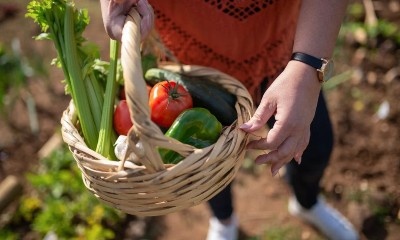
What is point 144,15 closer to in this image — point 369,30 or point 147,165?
point 147,165

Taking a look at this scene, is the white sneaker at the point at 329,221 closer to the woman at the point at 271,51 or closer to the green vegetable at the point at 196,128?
the woman at the point at 271,51

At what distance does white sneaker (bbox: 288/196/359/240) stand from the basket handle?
122 centimetres

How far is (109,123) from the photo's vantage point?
140 cm

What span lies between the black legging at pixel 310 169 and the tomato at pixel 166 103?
1.19ft

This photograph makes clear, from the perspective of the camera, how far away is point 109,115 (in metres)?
1.41

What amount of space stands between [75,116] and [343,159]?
1474 mm

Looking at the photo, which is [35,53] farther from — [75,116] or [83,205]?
[75,116]

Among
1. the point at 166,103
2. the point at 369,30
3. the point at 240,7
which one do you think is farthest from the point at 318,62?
the point at 369,30

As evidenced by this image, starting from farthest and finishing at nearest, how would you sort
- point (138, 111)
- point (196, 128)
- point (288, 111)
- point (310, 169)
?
point (310, 169)
point (196, 128)
point (288, 111)
point (138, 111)

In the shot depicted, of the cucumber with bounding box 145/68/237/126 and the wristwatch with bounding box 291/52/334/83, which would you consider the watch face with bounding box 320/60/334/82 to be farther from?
the cucumber with bounding box 145/68/237/126

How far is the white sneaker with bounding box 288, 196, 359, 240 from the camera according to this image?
7.09 feet

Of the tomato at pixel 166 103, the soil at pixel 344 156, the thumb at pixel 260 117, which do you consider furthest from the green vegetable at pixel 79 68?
the soil at pixel 344 156

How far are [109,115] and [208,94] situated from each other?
0.29 m

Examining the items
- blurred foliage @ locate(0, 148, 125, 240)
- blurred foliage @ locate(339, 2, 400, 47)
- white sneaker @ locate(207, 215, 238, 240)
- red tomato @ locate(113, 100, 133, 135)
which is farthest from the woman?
blurred foliage @ locate(339, 2, 400, 47)
